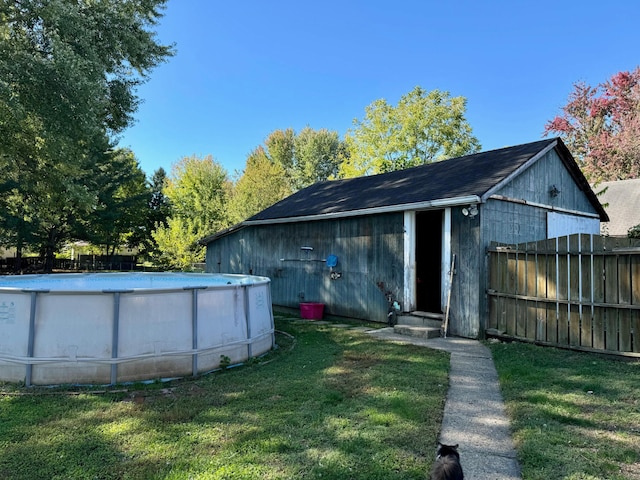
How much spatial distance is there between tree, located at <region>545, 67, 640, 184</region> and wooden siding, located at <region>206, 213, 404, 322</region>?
61.9 ft

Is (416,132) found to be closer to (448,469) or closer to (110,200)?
(110,200)

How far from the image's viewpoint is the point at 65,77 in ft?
31.6

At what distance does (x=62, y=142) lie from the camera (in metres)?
10.6

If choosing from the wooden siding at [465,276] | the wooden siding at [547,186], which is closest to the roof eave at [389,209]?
the wooden siding at [465,276]

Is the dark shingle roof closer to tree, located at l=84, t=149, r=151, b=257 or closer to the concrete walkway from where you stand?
the concrete walkway

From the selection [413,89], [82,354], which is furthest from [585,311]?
[413,89]

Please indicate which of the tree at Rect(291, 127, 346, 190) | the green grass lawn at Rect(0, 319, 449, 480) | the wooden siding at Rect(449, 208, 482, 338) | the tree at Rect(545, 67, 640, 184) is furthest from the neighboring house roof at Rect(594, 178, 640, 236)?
the tree at Rect(291, 127, 346, 190)

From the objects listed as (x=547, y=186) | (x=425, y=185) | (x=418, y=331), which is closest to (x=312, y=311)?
(x=418, y=331)

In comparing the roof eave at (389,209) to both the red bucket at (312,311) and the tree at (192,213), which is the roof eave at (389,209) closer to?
the red bucket at (312,311)

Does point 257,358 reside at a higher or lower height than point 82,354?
lower

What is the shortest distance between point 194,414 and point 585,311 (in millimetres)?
5897

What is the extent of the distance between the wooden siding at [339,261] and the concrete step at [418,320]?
0.47 m

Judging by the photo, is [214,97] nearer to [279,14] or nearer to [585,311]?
[279,14]

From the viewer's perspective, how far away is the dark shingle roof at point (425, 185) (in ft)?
27.2
